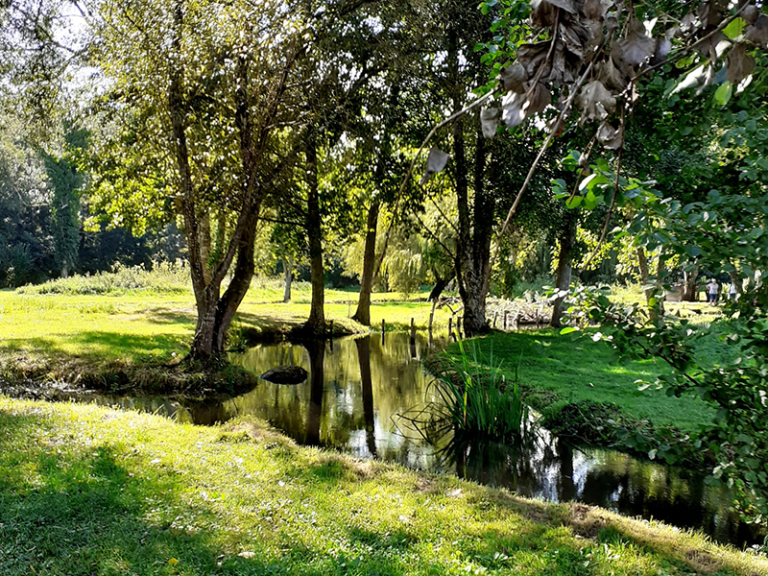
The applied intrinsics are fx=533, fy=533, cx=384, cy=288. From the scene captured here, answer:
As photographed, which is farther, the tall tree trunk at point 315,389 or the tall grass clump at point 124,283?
the tall grass clump at point 124,283

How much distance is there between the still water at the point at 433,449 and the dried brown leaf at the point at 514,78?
10.7ft

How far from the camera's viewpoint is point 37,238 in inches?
1812

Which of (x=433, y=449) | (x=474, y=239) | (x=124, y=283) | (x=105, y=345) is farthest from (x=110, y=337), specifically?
(x=124, y=283)

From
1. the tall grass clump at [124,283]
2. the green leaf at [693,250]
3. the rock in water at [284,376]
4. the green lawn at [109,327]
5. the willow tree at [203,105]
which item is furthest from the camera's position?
the tall grass clump at [124,283]

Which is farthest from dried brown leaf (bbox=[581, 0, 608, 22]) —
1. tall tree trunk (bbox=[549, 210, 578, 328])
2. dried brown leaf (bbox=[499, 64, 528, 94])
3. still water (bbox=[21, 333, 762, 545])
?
tall tree trunk (bbox=[549, 210, 578, 328])

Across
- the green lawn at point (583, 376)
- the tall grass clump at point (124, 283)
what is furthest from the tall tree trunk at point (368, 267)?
the tall grass clump at point (124, 283)

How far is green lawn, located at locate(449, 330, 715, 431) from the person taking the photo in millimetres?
8406

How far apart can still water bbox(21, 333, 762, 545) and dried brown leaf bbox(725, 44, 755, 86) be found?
3.13 metres

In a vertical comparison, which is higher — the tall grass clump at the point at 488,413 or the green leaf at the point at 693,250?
the green leaf at the point at 693,250

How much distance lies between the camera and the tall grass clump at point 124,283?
26969mm

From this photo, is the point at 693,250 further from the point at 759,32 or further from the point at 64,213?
the point at 64,213

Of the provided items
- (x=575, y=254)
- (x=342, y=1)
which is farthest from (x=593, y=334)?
(x=575, y=254)

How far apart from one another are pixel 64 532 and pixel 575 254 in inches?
661

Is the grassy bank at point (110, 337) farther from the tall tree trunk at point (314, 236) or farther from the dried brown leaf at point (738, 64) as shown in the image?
the dried brown leaf at point (738, 64)
